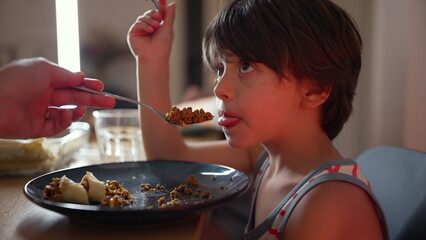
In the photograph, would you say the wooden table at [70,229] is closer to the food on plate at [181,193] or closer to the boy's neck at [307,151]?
the food on plate at [181,193]

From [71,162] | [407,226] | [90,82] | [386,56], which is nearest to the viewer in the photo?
[407,226]

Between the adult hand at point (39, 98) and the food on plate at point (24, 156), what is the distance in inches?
6.0

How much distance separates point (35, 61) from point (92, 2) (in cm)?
417

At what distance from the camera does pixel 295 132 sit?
3.30 ft

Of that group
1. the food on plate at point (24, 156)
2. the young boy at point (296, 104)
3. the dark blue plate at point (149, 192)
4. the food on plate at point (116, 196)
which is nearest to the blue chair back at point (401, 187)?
the young boy at point (296, 104)

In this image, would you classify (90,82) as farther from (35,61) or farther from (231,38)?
(231,38)

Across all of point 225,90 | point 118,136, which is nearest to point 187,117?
point 225,90

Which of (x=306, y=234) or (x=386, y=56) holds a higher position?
(x=386, y=56)

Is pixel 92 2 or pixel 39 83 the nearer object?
pixel 39 83

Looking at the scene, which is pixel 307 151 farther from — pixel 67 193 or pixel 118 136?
pixel 118 136

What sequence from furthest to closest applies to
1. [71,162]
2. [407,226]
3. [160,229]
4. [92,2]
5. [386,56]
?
[92,2] < [386,56] < [71,162] < [407,226] < [160,229]

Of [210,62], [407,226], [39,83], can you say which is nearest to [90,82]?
[39,83]

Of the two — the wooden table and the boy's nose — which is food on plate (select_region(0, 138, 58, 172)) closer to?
the wooden table

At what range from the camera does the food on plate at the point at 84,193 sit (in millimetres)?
764
